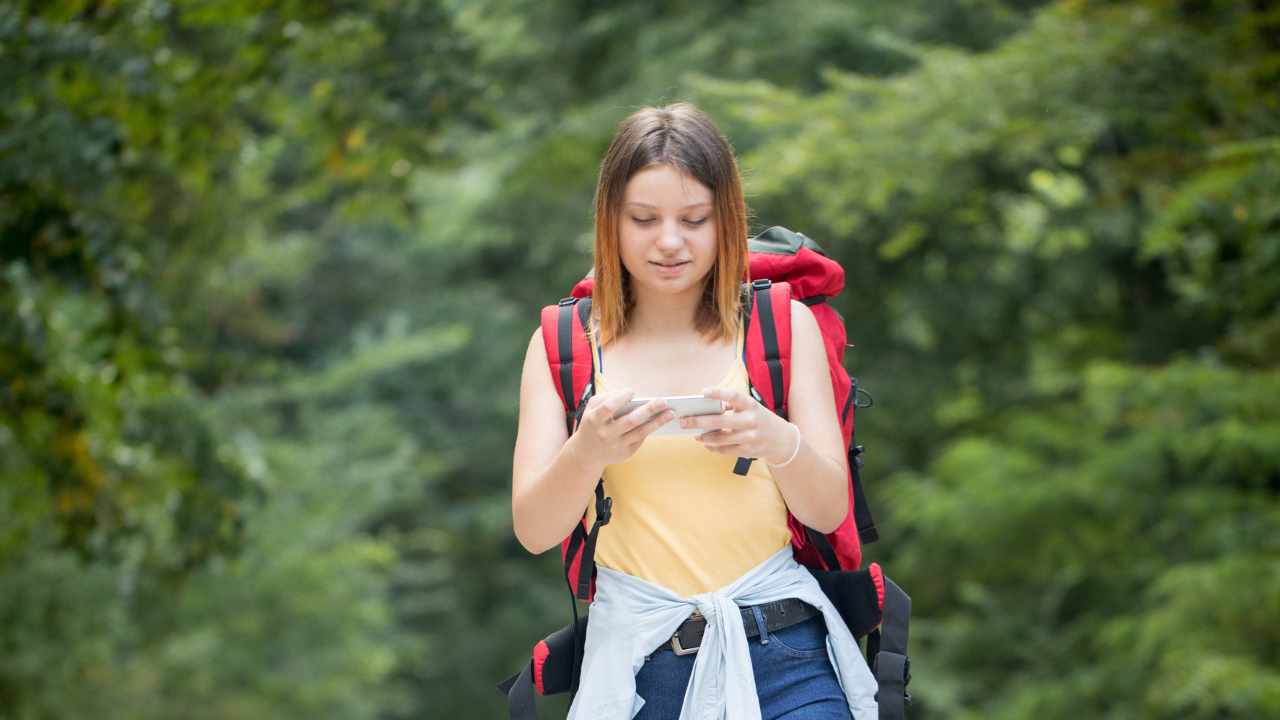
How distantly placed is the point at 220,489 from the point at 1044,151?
3735mm

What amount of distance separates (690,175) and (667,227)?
9cm

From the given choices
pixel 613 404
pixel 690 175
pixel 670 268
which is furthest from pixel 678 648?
pixel 690 175

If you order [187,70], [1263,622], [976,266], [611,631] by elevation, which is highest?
[187,70]

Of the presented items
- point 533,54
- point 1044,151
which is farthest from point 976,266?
point 533,54

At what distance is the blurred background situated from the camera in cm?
552

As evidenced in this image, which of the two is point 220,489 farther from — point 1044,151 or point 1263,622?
point 1263,622

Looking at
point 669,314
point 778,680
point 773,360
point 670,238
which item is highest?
point 670,238

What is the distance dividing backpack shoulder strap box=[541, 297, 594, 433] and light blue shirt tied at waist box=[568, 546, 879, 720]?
0.28m

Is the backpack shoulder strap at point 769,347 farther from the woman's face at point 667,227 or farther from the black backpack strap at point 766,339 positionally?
the woman's face at point 667,227

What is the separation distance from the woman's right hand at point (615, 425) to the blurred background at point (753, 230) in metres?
2.16

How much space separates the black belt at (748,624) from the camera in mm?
2303

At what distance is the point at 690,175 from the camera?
7.71 feet

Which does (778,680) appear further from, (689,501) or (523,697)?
(523,697)

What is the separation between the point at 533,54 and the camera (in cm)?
1020
